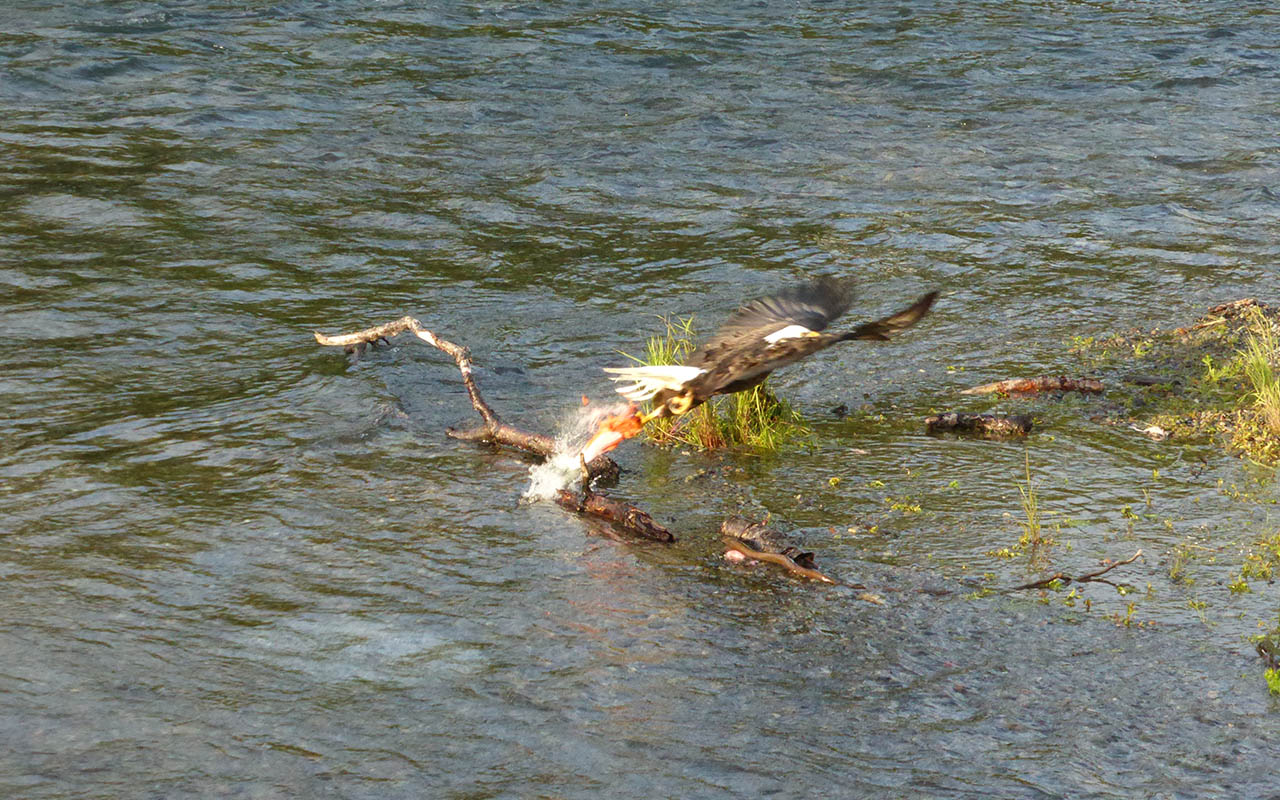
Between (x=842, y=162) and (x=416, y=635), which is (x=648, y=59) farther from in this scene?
(x=416, y=635)

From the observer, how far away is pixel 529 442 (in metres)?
7.00

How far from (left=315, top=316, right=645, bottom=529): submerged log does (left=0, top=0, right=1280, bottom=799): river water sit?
0.51 feet

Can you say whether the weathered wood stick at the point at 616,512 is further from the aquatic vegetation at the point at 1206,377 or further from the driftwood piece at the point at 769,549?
the aquatic vegetation at the point at 1206,377

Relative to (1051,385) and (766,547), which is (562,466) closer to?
(766,547)

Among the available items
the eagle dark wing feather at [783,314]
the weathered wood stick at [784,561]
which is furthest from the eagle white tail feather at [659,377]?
the weathered wood stick at [784,561]

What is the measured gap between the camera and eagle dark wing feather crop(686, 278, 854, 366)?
6.54 metres

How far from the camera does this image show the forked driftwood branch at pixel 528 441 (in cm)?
621

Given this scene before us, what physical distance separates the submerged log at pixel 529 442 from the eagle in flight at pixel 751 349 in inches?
9.5

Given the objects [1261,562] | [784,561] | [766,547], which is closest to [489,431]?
[766,547]

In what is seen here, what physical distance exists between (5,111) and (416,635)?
956 centimetres

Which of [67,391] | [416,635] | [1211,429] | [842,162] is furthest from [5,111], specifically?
[1211,429]

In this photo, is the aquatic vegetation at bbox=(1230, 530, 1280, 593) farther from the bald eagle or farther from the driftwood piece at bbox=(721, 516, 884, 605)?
the bald eagle

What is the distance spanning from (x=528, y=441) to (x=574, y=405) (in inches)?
37.4

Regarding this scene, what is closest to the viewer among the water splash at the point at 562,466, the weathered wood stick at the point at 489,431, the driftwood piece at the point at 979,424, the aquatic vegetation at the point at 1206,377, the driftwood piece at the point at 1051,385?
the water splash at the point at 562,466
